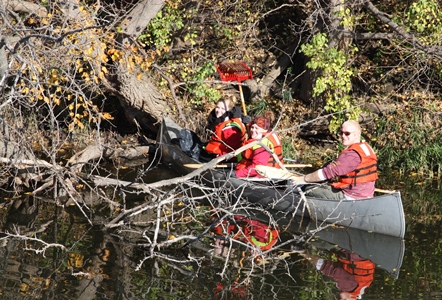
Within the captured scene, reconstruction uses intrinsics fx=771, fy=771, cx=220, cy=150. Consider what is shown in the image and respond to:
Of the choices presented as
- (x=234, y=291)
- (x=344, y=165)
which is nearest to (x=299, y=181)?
(x=344, y=165)

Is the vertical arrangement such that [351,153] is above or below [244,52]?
above

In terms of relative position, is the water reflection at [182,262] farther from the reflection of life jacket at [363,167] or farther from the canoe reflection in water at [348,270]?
the reflection of life jacket at [363,167]

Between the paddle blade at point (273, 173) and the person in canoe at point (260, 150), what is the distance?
0.13 meters

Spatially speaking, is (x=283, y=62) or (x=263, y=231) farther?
(x=283, y=62)

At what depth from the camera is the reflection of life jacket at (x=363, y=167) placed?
927 centimetres

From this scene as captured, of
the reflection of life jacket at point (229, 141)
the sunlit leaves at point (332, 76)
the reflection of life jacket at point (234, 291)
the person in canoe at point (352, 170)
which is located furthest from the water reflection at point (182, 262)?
the sunlit leaves at point (332, 76)

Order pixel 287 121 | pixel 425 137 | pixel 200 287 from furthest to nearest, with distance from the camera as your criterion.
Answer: pixel 287 121 → pixel 425 137 → pixel 200 287

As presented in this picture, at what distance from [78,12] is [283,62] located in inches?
223

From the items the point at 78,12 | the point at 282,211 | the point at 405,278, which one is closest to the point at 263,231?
the point at 282,211

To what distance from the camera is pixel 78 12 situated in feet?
33.1

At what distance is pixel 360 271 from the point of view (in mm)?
8102

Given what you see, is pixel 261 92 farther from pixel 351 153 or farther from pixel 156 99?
pixel 351 153

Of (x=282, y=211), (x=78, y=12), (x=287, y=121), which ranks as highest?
(x=78, y=12)

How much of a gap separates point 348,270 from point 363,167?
1634mm
